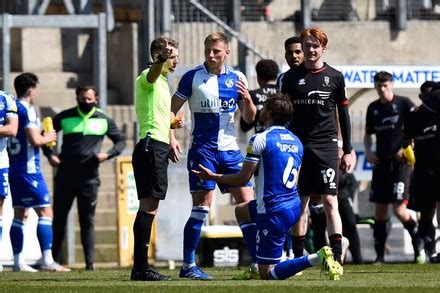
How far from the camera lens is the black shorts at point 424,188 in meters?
19.1

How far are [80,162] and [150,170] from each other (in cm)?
565

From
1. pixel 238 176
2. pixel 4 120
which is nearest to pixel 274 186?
pixel 238 176

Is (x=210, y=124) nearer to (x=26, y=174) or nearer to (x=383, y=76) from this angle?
(x=26, y=174)

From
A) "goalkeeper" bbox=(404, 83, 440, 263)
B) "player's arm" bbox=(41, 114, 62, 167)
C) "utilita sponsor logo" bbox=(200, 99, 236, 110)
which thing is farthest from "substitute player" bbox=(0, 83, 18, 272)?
"goalkeeper" bbox=(404, 83, 440, 263)

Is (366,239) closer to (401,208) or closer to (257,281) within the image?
(401,208)

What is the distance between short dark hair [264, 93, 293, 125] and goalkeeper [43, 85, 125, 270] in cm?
604

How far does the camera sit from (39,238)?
19.0 m

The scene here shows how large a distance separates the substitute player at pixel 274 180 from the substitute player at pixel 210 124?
88 centimetres

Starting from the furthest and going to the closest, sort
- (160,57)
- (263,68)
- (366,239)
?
(366,239), (263,68), (160,57)

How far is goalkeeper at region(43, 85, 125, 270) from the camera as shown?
783 inches

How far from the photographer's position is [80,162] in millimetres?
19906

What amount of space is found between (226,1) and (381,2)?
3.51 meters

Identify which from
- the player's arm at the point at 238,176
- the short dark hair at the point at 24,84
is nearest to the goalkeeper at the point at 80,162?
the short dark hair at the point at 24,84

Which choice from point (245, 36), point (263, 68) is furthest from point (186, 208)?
point (245, 36)
